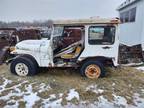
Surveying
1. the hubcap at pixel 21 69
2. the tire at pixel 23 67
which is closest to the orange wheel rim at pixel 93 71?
the tire at pixel 23 67

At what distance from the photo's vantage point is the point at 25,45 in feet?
22.4

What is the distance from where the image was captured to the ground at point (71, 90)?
15.5 ft

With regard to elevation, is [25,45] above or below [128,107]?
above

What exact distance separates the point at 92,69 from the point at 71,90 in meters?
1.27

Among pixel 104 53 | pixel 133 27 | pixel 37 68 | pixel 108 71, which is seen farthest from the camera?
pixel 133 27

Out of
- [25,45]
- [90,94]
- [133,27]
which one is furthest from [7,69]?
[133,27]

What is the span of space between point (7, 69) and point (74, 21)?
352 centimetres

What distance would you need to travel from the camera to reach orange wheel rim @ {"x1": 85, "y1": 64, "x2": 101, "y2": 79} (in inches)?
250

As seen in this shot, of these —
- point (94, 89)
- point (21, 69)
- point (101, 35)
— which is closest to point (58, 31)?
point (101, 35)

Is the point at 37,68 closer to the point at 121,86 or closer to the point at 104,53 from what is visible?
the point at 104,53

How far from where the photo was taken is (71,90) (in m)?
5.46

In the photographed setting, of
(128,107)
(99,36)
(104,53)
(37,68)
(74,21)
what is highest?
(74,21)

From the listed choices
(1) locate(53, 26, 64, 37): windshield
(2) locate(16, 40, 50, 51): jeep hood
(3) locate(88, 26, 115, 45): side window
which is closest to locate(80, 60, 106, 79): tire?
(3) locate(88, 26, 115, 45): side window

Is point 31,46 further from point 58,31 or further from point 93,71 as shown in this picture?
point 93,71
